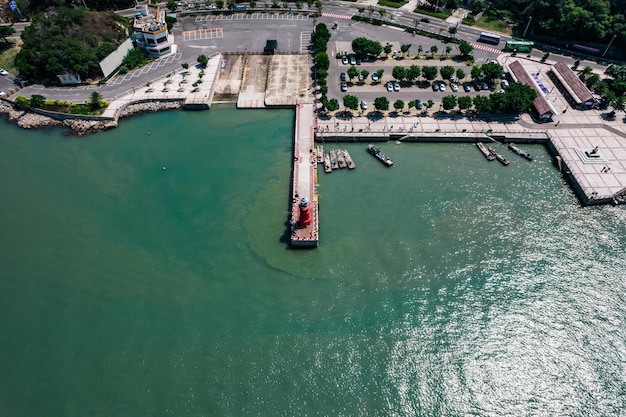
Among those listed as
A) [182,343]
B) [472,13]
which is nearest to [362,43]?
[472,13]

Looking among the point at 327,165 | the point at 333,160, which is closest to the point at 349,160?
the point at 333,160

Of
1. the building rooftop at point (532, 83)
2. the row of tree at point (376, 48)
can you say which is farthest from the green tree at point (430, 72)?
the building rooftop at point (532, 83)

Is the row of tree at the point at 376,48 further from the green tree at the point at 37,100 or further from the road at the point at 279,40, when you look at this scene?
the green tree at the point at 37,100

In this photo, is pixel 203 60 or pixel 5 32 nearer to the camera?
pixel 203 60

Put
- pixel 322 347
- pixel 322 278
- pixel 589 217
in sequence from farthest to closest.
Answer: pixel 589 217, pixel 322 278, pixel 322 347

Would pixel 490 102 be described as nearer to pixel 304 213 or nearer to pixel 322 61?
pixel 322 61

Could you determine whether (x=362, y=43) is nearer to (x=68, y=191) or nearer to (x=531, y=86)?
(x=531, y=86)
